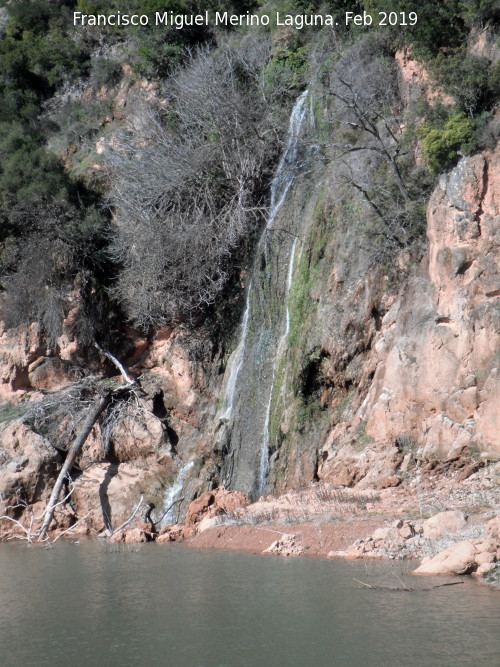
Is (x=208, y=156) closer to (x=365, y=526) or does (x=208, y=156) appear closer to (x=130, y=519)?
(x=130, y=519)

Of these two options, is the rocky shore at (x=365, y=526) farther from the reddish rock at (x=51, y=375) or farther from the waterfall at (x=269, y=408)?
the reddish rock at (x=51, y=375)

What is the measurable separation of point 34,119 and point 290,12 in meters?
12.2

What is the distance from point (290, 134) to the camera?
75.8ft

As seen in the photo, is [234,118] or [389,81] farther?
[234,118]

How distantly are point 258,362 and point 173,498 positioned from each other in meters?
3.80

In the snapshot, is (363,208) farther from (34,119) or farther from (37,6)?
(37,6)

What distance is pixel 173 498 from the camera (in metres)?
18.9

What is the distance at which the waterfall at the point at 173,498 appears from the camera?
60.6ft

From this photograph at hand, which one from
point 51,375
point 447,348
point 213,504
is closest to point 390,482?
point 447,348

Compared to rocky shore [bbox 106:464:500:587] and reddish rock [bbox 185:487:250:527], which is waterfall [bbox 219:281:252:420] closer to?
reddish rock [bbox 185:487:250:527]

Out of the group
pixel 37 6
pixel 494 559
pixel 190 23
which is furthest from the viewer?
pixel 37 6

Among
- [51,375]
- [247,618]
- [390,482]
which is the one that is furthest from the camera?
[51,375]

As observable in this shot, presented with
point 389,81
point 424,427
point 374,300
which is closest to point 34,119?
point 389,81

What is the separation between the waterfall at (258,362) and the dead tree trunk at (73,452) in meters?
3.33
